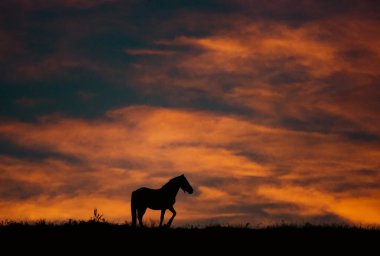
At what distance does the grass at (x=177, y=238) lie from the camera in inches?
847

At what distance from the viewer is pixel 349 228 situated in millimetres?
25766

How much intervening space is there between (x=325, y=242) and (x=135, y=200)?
1014 cm

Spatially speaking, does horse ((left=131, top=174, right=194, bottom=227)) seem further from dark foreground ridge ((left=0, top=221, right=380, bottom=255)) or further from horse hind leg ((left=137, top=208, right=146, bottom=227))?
dark foreground ridge ((left=0, top=221, right=380, bottom=255))

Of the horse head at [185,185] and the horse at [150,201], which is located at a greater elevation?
the horse head at [185,185]

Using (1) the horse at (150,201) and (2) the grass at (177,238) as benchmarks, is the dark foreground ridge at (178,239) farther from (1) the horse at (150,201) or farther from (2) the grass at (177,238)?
(1) the horse at (150,201)

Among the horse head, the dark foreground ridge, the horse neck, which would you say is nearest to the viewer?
the dark foreground ridge

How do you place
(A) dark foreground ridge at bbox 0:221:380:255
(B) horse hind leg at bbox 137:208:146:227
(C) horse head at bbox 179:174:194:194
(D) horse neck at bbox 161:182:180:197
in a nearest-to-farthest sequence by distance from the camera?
(A) dark foreground ridge at bbox 0:221:380:255 → (B) horse hind leg at bbox 137:208:146:227 → (D) horse neck at bbox 161:182:180:197 → (C) horse head at bbox 179:174:194:194

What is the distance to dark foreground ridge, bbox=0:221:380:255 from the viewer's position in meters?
21.4

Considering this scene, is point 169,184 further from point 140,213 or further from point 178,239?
point 178,239

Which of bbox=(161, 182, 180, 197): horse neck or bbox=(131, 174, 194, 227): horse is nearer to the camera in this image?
bbox=(131, 174, 194, 227): horse

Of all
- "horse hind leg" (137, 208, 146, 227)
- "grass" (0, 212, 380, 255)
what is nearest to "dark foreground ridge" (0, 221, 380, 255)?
"grass" (0, 212, 380, 255)

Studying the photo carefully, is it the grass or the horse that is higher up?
the horse

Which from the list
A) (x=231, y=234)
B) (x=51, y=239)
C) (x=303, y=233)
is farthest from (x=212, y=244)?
(x=51, y=239)

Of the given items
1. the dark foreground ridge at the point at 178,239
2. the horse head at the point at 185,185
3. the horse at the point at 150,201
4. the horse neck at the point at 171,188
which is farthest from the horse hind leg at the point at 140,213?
the dark foreground ridge at the point at 178,239
